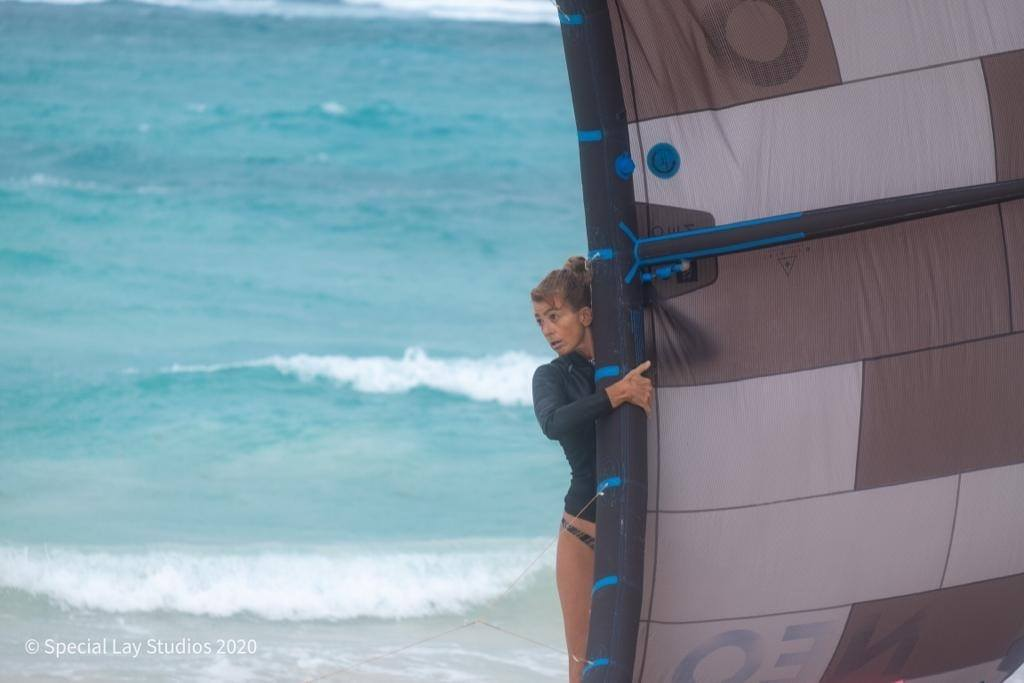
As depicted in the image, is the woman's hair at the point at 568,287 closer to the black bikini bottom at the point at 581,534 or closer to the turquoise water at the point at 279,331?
the black bikini bottom at the point at 581,534

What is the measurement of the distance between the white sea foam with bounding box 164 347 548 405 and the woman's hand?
7553 mm

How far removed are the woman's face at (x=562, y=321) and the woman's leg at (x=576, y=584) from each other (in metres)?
0.44

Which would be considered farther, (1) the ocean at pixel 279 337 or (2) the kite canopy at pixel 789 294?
(1) the ocean at pixel 279 337

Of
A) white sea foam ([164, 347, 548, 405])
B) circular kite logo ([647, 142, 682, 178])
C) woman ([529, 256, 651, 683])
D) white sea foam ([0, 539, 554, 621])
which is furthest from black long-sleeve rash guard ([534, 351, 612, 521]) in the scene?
white sea foam ([164, 347, 548, 405])

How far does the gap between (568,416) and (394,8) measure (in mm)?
20355

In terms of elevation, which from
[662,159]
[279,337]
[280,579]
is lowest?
[280,579]

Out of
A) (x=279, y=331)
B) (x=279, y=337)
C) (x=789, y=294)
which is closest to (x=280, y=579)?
(x=789, y=294)

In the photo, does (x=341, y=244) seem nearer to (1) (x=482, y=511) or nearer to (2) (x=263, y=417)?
(2) (x=263, y=417)

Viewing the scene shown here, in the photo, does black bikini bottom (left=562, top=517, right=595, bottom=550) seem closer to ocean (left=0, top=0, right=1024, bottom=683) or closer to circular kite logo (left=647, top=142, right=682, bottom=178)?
circular kite logo (left=647, top=142, right=682, bottom=178)

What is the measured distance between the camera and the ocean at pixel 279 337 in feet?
20.9

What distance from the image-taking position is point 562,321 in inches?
123

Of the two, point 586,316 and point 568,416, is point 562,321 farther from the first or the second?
point 568,416

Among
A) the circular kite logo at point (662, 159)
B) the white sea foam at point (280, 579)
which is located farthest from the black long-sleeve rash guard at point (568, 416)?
the white sea foam at point (280, 579)

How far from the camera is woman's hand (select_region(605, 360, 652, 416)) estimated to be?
2.76 m
